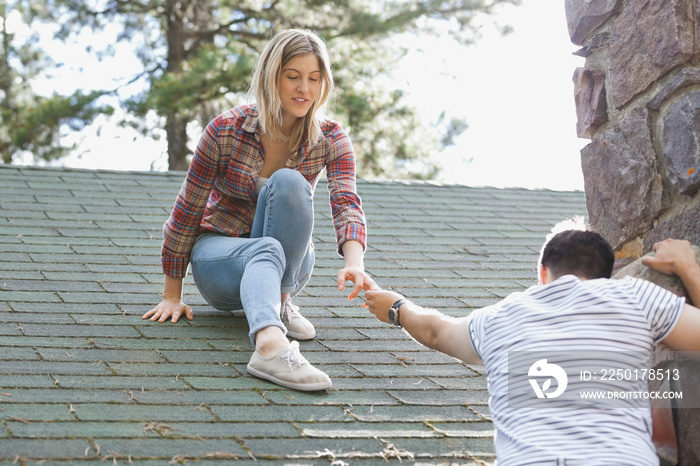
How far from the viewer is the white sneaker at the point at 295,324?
2902 mm

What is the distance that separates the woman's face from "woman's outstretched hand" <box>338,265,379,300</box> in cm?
59

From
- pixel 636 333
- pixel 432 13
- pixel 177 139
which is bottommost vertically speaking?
pixel 177 139

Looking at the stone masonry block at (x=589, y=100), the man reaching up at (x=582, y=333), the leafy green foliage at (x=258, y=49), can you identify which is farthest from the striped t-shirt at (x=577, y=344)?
the leafy green foliage at (x=258, y=49)

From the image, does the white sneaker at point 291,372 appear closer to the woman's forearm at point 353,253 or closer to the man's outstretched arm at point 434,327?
the man's outstretched arm at point 434,327

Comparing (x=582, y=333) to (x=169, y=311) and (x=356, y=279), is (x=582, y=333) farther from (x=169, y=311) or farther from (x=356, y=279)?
(x=169, y=311)

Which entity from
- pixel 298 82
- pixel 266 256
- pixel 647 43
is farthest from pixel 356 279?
pixel 647 43

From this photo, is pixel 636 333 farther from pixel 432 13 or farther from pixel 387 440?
pixel 432 13

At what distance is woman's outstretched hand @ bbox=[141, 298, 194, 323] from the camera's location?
2.97 meters

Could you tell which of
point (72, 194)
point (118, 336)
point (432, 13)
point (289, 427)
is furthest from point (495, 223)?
point (432, 13)

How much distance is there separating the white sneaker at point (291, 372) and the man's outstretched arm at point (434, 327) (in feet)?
0.86

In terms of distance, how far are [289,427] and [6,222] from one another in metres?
2.77

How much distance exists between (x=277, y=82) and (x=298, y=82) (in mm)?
74

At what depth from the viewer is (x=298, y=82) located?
2.82 metres

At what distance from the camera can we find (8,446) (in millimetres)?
1845
